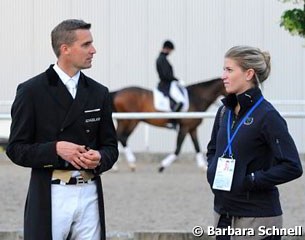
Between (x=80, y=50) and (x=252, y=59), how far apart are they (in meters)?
0.84

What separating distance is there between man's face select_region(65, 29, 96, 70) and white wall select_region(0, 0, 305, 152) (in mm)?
13927

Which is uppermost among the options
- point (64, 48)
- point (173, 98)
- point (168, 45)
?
point (64, 48)

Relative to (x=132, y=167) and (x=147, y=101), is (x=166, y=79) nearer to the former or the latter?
(x=147, y=101)

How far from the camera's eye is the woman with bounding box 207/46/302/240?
454cm

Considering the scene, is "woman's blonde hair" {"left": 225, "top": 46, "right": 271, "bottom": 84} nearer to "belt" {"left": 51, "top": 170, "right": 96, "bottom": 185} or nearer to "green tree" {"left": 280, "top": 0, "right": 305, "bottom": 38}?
"belt" {"left": 51, "top": 170, "right": 96, "bottom": 185}

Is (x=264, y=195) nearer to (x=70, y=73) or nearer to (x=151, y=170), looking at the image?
(x=70, y=73)

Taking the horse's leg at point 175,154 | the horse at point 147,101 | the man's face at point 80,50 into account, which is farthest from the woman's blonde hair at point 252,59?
the horse at point 147,101

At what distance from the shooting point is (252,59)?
4586 mm

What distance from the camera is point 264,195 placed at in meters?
4.62

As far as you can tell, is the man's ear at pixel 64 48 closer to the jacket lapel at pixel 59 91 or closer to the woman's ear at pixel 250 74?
the jacket lapel at pixel 59 91

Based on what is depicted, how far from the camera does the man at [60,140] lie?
4.66m

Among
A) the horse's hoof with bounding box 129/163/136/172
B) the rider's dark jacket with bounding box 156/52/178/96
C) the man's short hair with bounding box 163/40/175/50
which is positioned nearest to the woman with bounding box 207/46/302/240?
the horse's hoof with bounding box 129/163/136/172

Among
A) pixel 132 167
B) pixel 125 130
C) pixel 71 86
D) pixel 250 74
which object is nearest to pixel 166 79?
pixel 125 130

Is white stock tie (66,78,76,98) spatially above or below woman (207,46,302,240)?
above
